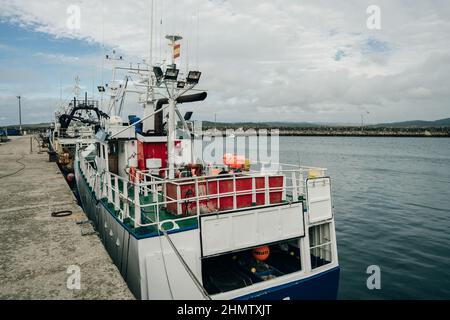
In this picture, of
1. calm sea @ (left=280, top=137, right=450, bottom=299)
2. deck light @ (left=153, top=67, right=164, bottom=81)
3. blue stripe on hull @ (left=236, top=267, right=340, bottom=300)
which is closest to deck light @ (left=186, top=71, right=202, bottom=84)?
deck light @ (left=153, top=67, right=164, bottom=81)

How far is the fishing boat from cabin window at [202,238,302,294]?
1.3 inches

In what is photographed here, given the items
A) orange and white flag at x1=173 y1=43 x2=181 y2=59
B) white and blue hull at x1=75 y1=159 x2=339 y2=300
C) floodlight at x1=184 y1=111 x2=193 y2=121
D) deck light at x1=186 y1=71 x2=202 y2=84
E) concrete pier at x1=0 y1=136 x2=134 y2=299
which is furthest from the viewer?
floodlight at x1=184 y1=111 x2=193 y2=121

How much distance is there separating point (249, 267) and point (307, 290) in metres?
1.87

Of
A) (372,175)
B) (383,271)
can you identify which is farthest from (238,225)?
(372,175)

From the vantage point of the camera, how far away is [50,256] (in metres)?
7.57

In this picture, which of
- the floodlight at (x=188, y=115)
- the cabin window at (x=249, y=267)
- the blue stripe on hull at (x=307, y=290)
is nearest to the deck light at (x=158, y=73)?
the floodlight at (x=188, y=115)

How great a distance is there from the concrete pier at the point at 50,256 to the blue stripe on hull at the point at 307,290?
3407 millimetres

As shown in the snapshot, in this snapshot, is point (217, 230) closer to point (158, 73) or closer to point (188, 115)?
point (158, 73)

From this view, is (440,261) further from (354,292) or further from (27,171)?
(27,171)

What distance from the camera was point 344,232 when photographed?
1811cm

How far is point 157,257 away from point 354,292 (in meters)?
8.71

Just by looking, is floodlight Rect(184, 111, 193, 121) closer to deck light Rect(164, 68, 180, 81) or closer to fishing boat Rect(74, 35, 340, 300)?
fishing boat Rect(74, 35, 340, 300)

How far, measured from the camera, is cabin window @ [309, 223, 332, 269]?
9.49 metres

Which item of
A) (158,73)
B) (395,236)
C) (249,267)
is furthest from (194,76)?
(395,236)
